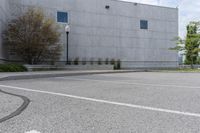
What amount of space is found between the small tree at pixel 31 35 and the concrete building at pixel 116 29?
288 centimetres

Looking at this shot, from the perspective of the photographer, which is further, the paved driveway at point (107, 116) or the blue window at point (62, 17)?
the blue window at point (62, 17)

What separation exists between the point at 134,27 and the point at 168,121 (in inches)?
1065

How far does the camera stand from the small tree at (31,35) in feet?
70.3

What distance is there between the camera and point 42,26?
21.9m

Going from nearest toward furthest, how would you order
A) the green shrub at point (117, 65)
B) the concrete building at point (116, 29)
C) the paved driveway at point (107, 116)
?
the paved driveway at point (107, 116) < the concrete building at point (116, 29) < the green shrub at point (117, 65)

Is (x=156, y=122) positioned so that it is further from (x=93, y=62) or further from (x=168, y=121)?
(x=93, y=62)

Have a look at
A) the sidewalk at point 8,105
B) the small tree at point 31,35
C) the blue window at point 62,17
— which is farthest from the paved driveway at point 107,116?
the blue window at point 62,17

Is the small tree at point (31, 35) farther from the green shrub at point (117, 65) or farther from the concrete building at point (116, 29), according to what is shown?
the green shrub at point (117, 65)

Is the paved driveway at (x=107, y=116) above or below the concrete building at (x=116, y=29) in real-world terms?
below

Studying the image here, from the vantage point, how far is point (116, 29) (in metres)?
29.8

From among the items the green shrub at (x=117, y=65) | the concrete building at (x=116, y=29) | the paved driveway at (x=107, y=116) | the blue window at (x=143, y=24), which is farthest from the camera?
the blue window at (x=143, y=24)

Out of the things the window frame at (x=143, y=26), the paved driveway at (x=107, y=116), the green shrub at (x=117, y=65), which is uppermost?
the window frame at (x=143, y=26)

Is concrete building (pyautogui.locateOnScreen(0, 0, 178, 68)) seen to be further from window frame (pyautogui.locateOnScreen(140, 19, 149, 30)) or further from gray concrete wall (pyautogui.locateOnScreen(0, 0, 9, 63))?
gray concrete wall (pyautogui.locateOnScreen(0, 0, 9, 63))

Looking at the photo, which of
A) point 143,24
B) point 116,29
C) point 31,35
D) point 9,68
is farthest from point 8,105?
point 143,24
